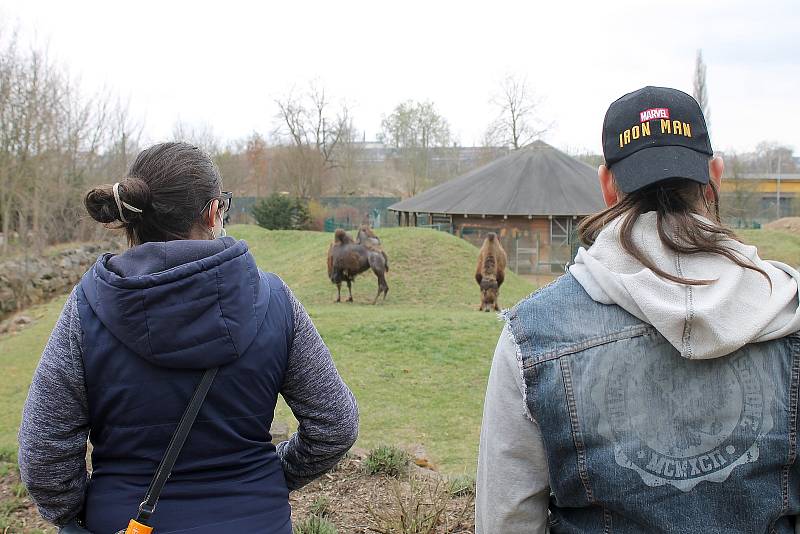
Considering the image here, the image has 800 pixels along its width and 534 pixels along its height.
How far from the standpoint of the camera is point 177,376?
1940mm

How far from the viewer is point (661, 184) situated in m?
1.68

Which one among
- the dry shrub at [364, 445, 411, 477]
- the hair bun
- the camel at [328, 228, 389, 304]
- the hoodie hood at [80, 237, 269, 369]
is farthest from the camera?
the camel at [328, 228, 389, 304]

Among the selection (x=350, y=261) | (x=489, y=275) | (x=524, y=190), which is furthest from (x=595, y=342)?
(x=524, y=190)

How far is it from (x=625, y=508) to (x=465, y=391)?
26.7 ft

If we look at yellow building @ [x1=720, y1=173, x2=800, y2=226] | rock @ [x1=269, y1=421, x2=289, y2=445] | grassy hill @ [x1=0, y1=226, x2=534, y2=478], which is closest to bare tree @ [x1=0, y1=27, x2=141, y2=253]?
grassy hill @ [x1=0, y1=226, x2=534, y2=478]

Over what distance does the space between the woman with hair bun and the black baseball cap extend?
1.03m

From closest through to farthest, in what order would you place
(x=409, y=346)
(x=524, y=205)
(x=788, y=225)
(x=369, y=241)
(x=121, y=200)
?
1. (x=121, y=200)
2. (x=409, y=346)
3. (x=369, y=241)
4. (x=524, y=205)
5. (x=788, y=225)

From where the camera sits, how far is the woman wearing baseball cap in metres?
1.51

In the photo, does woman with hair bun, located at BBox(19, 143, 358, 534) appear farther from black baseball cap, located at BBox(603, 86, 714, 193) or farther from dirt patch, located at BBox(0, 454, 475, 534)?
dirt patch, located at BBox(0, 454, 475, 534)

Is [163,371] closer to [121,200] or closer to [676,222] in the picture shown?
[121,200]

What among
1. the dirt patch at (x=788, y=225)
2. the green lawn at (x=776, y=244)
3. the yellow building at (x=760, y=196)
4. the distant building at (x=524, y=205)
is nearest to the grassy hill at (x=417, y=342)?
the distant building at (x=524, y=205)

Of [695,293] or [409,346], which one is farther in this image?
[409,346]

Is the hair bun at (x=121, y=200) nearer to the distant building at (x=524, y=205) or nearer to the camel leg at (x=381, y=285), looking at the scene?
the camel leg at (x=381, y=285)

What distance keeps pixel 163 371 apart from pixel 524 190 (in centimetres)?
3057
